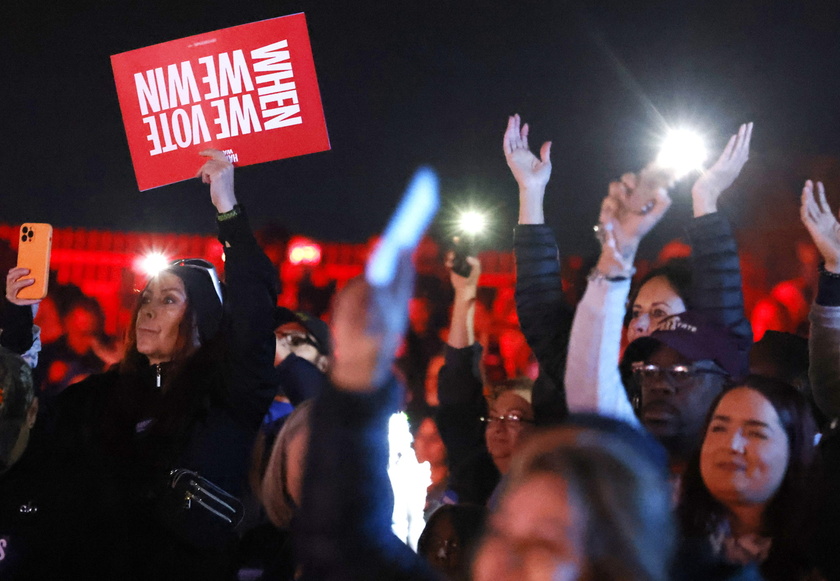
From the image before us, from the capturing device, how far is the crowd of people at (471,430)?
1497 mm

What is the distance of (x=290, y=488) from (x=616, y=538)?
0.70 metres

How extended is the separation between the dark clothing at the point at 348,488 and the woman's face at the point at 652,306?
1990 millimetres

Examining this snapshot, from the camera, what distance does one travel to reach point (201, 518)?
9.22 feet

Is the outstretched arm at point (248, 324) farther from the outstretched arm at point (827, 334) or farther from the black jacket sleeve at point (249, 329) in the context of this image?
the outstretched arm at point (827, 334)

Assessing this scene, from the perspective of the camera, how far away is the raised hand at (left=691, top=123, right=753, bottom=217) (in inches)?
117

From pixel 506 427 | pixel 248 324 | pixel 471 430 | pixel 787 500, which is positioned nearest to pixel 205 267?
pixel 248 324

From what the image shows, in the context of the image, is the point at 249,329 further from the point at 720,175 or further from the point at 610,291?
the point at 720,175

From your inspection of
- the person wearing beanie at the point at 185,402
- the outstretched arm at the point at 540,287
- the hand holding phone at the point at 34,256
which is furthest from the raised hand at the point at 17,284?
the outstretched arm at the point at 540,287

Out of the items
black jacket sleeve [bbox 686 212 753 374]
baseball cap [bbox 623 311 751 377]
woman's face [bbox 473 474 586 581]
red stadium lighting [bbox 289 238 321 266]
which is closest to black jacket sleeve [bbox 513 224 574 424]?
baseball cap [bbox 623 311 751 377]

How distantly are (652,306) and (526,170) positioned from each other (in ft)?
2.28

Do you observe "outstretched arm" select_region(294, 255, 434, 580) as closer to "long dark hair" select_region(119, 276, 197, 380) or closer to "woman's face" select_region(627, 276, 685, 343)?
"long dark hair" select_region(119, 276, 197, 380)

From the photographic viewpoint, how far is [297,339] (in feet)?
14.2

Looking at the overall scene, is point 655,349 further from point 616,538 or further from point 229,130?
point 229,130

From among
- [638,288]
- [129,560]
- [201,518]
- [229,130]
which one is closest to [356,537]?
[201,518]
